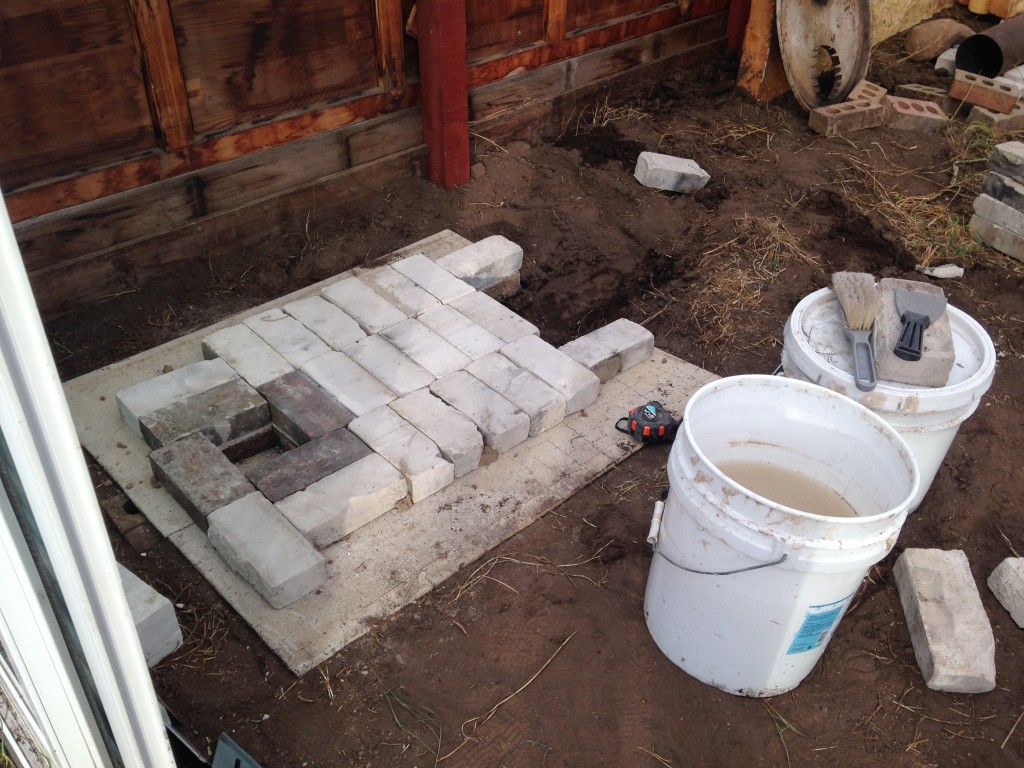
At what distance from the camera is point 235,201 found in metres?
5.17

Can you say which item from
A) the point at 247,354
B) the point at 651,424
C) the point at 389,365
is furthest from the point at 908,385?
the point at 247,354

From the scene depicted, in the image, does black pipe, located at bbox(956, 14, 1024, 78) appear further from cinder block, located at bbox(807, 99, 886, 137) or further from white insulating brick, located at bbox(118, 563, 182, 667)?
white insulating brick, located at bbox(118, 563, 182, 667)

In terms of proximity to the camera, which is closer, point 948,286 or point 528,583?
point 528,583

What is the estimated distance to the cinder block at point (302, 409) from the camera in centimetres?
404

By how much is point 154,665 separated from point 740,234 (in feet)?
14.5

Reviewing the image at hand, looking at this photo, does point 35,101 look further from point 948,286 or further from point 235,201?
point 948,286

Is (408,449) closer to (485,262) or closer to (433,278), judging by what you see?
(433,278)

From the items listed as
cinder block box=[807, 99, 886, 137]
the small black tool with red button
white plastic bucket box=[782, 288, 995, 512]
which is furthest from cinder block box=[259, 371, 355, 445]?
cinder block box=[807, 99, 886, 137]

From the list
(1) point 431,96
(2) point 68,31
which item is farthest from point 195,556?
(1) point 431,96

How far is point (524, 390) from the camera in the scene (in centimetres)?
429

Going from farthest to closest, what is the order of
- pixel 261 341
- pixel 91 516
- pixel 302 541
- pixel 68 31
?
pixel 261 341 < pixel 68 31 < pixel 302 541 < pixel 91 516

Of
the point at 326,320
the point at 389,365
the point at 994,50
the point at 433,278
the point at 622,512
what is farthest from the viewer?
the point at 994,50

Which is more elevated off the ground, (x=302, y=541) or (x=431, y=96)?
Result: (x=431, y=96)

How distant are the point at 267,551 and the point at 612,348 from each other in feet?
6.90
